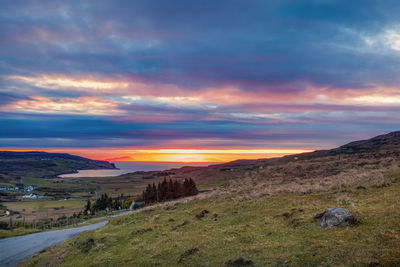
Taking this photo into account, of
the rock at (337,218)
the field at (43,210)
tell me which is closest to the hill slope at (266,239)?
the rock at (337,218)

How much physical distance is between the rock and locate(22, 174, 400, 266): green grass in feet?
1.79

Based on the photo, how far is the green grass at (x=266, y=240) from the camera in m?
11.9

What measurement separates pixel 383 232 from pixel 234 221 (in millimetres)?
12000

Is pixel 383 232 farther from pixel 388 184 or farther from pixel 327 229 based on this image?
pixel 388 184

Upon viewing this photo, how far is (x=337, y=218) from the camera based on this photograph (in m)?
15.5

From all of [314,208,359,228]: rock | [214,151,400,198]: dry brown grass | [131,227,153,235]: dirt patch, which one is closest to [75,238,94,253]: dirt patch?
[131,227,153,235]: dirt patch

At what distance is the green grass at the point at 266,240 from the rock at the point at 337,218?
0.55 metres

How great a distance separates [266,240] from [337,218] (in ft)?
14.4

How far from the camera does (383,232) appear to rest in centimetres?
1283

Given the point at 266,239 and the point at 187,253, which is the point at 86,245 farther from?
the point at 266,239

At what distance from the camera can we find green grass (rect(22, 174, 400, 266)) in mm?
11922

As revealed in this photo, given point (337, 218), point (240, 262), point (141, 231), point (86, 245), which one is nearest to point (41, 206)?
point (86, 245)

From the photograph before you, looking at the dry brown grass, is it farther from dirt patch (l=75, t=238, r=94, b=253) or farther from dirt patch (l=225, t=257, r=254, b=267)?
dirt patch (l=225, t=257, r=254, b=267)

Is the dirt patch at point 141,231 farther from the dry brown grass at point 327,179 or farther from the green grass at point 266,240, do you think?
the dry brown grass at point 327,179
